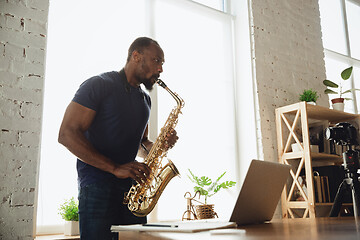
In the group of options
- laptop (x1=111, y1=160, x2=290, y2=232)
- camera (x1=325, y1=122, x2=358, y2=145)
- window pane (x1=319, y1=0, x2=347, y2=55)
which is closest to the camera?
laptop (x1=111, y1=160, x2=290, y2=232)

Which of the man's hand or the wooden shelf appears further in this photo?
the wooden shelf

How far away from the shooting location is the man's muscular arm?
67.5 inches

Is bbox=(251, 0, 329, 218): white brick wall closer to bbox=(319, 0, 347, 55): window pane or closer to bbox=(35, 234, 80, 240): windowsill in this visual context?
bbox=(319, 0, 347, 55): window pane

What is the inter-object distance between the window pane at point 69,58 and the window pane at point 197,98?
0.41 meters

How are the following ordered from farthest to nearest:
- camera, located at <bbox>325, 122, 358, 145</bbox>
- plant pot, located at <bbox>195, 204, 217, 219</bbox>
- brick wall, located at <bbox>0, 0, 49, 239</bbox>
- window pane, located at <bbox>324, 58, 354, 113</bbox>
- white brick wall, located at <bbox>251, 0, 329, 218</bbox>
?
window pane, located at <bbox>324, 58, 354, 113</bbox> < white brick wall, located at <bbox>251, 0, 329, 218</bbox> < plant pot, located at <bbox>195, 204, 217, 219</bbox> < camera, located at <bbox>325, 122, 358, 145</bbox> < brick wall, located at <bbox>0, 0, 49, 239</bbox>

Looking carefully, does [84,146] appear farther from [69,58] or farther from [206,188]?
[206,188]

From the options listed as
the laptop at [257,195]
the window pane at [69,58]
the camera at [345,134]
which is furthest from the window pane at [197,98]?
the laptop at [257,195]

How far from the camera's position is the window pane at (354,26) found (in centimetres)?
532

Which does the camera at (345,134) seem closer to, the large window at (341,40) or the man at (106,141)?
the man at (106,141)

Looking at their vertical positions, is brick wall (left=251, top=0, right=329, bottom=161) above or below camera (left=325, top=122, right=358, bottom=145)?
above

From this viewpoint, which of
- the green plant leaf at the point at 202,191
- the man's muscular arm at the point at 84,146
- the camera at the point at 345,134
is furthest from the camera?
the green plant leaf at the point at 202,191

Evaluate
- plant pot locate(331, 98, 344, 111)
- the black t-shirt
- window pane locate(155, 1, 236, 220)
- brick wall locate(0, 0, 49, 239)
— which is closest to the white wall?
brick wall locate(0, 0, 49, 239)

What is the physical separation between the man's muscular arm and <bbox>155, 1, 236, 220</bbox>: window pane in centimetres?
144

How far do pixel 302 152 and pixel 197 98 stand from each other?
110cm
